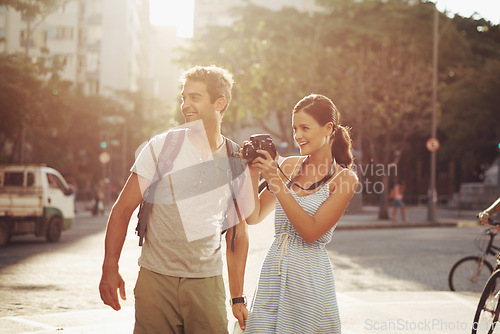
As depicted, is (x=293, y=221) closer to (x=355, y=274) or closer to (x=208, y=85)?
(x=208, y=85)

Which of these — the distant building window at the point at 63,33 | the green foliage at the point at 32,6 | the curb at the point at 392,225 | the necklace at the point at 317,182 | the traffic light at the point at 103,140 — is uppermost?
the distant building window at the point at 63,33

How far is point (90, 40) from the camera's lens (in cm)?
7725

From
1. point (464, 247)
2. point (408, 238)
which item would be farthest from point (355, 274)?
point (408, 238)

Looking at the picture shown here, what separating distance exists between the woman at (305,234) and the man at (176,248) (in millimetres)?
244

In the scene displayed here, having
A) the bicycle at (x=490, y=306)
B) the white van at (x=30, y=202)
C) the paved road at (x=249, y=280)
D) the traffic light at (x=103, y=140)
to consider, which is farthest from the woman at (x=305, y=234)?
the traffic light at (x=103, y=140)

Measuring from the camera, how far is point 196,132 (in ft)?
12.0

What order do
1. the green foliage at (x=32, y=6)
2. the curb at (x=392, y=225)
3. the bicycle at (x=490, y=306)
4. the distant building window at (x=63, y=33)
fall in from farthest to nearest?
the distant building window at (x=63, y=33) → the curb at (x=392, y=225) → the green foliage at (x=32, y=6) → the bicycle at (x=490, y=306)

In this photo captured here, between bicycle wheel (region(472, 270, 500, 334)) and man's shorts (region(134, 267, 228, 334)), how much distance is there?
134 inches

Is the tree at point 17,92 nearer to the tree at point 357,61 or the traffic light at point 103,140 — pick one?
the traffic light at point 103,140

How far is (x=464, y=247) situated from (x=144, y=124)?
52.6 metres

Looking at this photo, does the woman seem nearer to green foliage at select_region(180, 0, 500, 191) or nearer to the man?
the man

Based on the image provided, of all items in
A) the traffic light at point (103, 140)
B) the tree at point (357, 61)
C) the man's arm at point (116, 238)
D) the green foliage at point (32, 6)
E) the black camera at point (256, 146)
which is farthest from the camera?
the traffic light at point (103, 140)

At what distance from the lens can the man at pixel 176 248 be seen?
348 cm

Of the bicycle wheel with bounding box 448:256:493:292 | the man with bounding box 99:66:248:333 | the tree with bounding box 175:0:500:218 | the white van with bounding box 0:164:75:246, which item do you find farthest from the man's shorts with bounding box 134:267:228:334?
the tree with bounding box 175:0:500:218
